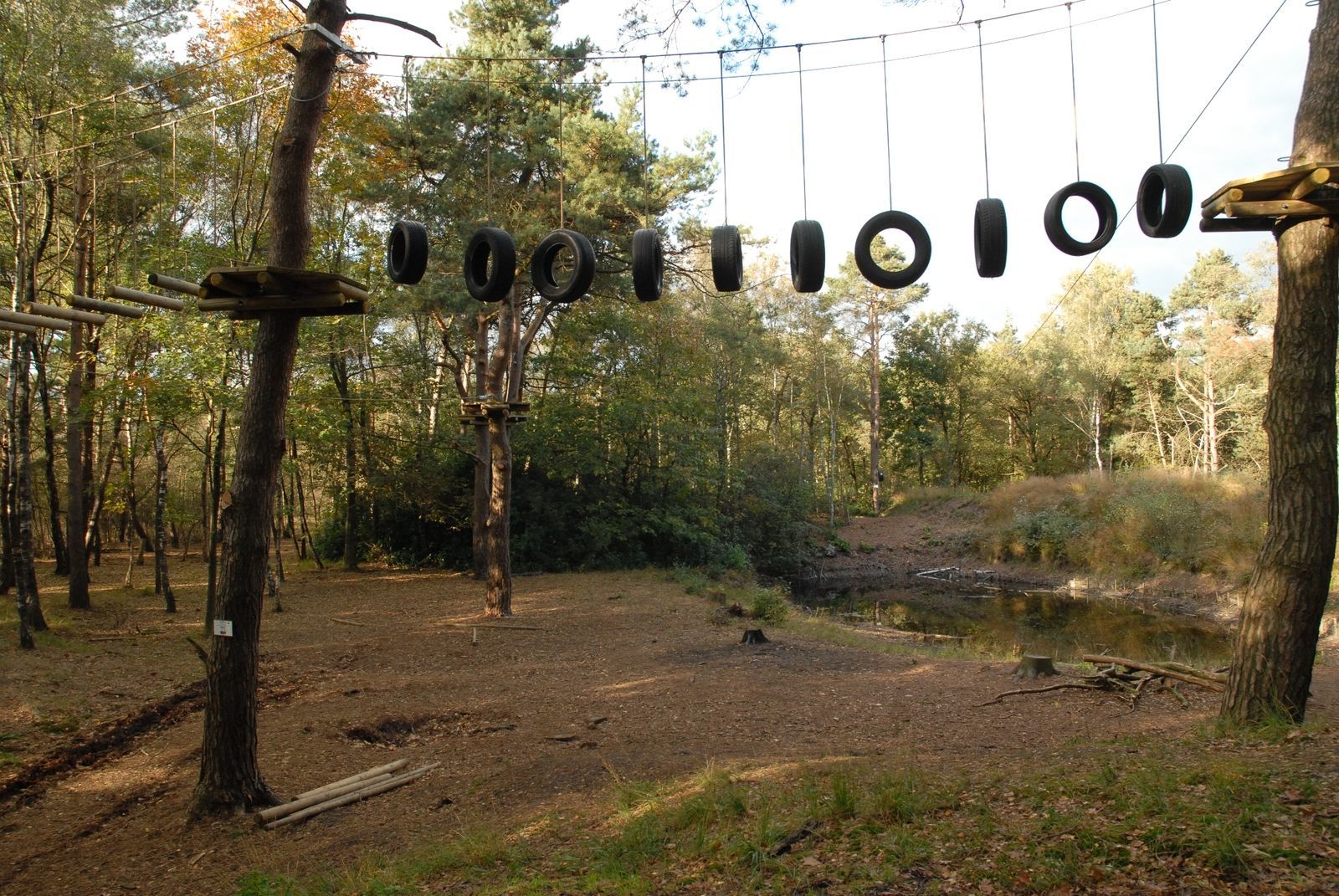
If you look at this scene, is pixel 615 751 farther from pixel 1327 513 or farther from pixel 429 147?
pixel 429 147

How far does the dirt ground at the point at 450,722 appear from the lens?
5109 millimetres

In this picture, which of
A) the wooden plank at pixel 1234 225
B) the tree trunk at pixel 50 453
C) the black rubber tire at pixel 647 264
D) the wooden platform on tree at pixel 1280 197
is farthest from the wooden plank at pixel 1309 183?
the tree trunk at pixel 50 453

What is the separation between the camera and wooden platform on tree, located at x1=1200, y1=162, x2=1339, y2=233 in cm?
489

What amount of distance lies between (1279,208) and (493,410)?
32.7ft

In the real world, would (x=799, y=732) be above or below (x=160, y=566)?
below

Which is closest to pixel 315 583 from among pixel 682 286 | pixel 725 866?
pixel 682 286

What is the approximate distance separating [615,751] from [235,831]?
260 centimetres

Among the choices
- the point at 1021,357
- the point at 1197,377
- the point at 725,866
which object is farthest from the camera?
the point at 1021,357

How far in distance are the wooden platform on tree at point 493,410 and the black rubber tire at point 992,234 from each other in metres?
7.72

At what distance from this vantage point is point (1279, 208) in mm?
5000

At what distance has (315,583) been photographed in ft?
57.4

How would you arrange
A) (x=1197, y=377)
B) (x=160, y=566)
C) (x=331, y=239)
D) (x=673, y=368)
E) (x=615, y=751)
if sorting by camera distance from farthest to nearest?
(x=1197, y=377) < (x=673, y=368) < (x=331, y=239) < (x=160, y=566) < (x=615, y=751)

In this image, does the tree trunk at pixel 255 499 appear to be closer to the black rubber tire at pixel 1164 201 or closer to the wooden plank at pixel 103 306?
the wooden plank at pixel 103 306

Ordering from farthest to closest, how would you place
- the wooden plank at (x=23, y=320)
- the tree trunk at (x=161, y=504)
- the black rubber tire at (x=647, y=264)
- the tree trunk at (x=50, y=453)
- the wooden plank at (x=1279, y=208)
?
the tree trunk at (x=50, y=453), the tree trunk at (x=161, y=504), the wooden plank at (x=23, y=320), the black rubber tire at (x=647, y=264), the wooden plank at (x=1279, y=208)
